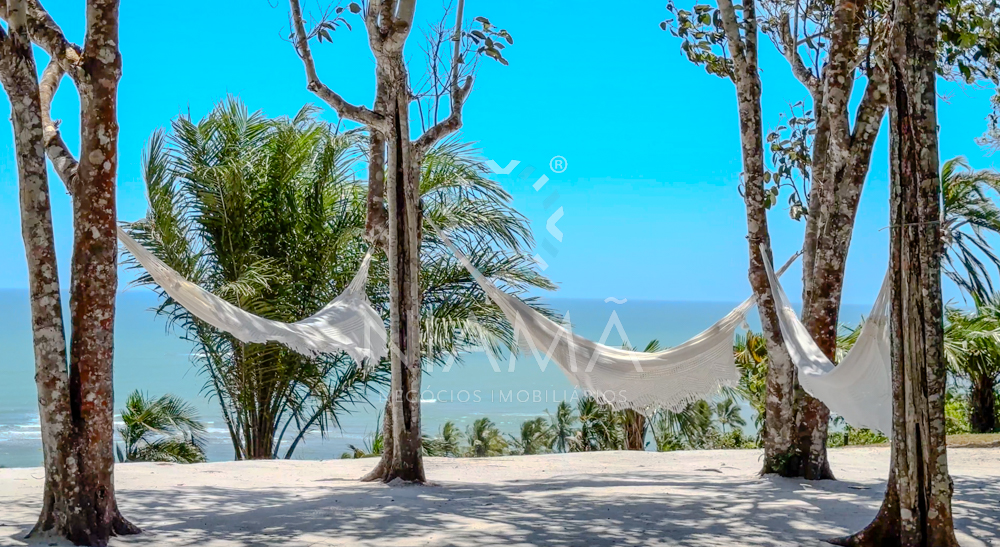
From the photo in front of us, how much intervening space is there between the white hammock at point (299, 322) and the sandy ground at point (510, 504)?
2.11 ft

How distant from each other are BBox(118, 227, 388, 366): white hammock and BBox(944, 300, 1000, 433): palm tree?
412cm

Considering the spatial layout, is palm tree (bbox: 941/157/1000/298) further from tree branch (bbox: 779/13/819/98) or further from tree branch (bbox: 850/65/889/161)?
tree branch (bbox: 850/65/889/161)

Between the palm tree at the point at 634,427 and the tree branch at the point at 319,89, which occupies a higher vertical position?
the tree branch at the point at 319,89

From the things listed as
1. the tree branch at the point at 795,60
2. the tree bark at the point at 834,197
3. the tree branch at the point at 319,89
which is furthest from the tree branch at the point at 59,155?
the tree branch at the point at 795,60

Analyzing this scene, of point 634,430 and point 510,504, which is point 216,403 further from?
point 510,504

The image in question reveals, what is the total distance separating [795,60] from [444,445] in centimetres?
414

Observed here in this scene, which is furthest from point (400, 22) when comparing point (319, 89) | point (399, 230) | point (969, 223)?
point (969, 223)

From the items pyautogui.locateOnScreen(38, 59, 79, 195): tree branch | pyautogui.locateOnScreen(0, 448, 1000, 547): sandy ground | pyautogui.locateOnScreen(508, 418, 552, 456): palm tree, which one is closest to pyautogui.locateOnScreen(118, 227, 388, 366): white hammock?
pyautogui.locateOnScreen(38, 59, 79, 195): tree branch

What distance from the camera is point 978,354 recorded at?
6344mm

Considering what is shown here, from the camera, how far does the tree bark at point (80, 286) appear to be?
272 centimetres

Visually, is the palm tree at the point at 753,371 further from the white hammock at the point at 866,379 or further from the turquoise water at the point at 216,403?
the white hammock at the point at 866,379

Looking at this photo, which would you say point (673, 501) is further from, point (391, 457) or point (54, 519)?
point (54, 519)

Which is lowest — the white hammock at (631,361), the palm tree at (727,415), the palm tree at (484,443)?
the palm tree at (484,443)

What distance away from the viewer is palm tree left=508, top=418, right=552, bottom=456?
8.20 m
